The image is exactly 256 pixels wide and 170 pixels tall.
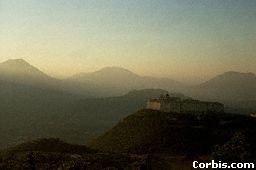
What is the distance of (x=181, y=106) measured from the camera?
80.1 m

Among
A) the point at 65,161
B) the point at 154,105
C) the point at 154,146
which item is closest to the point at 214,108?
the point at 154,105

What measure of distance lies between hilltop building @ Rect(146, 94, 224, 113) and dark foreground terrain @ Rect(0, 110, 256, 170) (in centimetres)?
253

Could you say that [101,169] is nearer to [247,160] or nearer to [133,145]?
[247,160]

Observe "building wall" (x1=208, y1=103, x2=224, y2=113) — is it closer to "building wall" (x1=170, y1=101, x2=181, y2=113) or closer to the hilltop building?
the hilltop building

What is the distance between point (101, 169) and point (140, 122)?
3045 centimetres

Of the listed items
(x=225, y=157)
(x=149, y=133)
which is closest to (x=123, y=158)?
(x=225, y=157)

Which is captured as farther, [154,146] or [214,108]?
[214,108]

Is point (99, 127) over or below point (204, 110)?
below

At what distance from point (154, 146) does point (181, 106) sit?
61.8 ft

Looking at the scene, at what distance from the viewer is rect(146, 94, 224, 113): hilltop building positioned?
7906 cm

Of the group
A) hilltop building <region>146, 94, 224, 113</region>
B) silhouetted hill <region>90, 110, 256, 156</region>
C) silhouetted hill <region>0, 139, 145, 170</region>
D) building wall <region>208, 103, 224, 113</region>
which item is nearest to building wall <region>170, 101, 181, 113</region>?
hilltop building <region>146, 94, 224, 113</region>

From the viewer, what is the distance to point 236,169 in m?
41.6

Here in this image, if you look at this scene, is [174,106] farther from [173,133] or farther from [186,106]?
[173,133]

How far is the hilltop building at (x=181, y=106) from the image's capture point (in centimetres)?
7906
